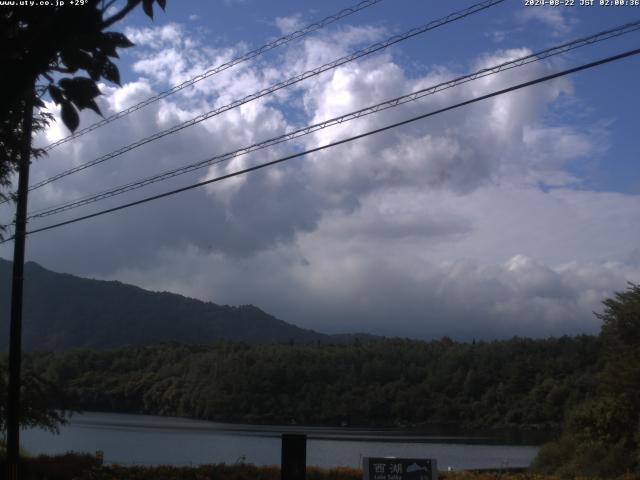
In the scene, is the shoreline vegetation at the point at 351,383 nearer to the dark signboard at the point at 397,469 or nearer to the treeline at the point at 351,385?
the treeline at the point at 351,385

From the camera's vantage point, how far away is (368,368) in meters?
76.6

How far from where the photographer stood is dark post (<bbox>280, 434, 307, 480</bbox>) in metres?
11.9

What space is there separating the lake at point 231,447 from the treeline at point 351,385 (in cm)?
1192

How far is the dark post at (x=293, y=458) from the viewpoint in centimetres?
1188

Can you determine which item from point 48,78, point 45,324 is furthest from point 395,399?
point 45,324

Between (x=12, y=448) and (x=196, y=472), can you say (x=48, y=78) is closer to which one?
(x=12, y=448)

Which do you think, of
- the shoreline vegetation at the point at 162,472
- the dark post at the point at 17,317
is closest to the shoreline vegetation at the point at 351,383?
the shoreline vegetation at the point at 162,472

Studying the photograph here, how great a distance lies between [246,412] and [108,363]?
12.8 metres

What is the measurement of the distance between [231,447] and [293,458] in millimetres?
31364

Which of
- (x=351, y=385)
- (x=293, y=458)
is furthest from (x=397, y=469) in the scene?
(x=351, y=385)

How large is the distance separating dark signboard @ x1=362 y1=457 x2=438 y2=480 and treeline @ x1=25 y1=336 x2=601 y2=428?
186 feet

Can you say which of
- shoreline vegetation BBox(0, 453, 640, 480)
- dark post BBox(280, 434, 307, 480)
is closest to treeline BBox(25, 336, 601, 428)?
shoreline vegetation BBox(0, 453, 640, 480)

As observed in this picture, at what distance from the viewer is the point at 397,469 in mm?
12844

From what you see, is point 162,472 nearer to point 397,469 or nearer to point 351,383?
point 397,469
